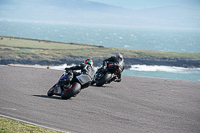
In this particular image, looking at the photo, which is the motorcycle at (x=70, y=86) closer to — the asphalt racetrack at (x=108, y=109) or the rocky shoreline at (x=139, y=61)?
the asphalt racetrack at (x=108, y=109)

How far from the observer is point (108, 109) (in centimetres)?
1245

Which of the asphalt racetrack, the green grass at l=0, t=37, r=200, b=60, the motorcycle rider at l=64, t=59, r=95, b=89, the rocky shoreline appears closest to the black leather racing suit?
the motorcycle rider at l=64, t=59, r=95, b=89

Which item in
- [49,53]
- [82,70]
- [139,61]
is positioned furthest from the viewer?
[139,61]

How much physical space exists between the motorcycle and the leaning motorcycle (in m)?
4.10

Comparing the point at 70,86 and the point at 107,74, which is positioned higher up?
the point at 107,74

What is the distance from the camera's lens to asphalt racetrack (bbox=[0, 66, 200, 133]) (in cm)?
1028

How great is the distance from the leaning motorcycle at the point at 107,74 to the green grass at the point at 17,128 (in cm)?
940

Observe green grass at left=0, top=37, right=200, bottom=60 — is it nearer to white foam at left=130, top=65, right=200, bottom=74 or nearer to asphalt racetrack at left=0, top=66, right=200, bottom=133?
white foam at left=130, top=65, right=200, bottom=74

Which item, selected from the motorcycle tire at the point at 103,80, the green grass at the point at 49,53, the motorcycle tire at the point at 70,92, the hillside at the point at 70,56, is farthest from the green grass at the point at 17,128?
the green grass at the point at 49,53

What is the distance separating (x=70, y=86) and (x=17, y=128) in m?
5.38

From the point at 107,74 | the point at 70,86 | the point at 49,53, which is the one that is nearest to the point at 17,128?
the point at 70,86

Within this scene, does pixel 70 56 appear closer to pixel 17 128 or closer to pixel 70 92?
pixel 70 92

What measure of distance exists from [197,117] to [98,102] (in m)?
4.26

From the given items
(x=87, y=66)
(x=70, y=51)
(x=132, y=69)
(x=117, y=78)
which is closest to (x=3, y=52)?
(x=70, y=51)
